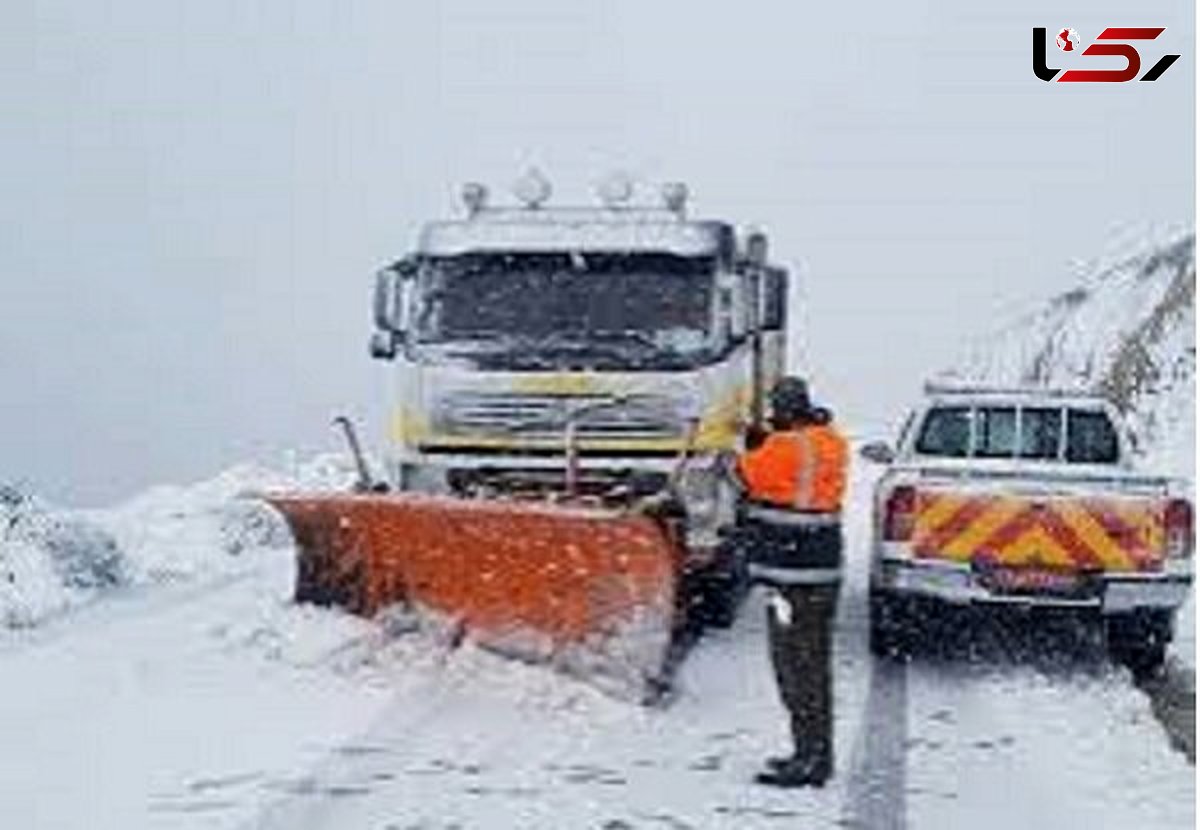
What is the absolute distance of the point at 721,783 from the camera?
9.00m

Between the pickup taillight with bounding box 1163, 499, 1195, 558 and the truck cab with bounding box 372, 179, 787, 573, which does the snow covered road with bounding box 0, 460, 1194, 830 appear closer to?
the pickup taillight with bounding box 1163, 499, 1195, 558

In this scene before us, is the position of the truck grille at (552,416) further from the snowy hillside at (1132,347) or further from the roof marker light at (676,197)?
the snowy hillside at (1132,347)

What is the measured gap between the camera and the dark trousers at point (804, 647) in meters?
9.23

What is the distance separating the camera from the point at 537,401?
528 inches

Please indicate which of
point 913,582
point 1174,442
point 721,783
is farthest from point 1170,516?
point 1174,442

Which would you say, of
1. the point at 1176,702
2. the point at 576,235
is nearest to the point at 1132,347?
the point at 576,235

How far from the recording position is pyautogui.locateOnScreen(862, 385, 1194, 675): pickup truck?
12.2 metres

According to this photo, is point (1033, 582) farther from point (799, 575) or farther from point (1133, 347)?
point (1133, 347)

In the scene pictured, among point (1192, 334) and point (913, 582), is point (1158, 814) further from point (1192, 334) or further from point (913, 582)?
point (1192, 334)

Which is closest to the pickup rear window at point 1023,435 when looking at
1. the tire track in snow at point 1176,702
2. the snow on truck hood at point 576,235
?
the tire track in snow at point 1176,702

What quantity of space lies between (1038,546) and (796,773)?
11.9ft

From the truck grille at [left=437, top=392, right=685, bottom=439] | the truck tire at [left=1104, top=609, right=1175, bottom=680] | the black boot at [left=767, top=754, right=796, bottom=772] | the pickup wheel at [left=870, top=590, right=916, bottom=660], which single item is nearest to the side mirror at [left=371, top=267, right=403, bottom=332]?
the truck grille at [left=437, top=392, right=685, bottom=439]

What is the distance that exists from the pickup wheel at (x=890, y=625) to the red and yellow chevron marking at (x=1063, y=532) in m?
0.55

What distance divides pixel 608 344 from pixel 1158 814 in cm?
578
